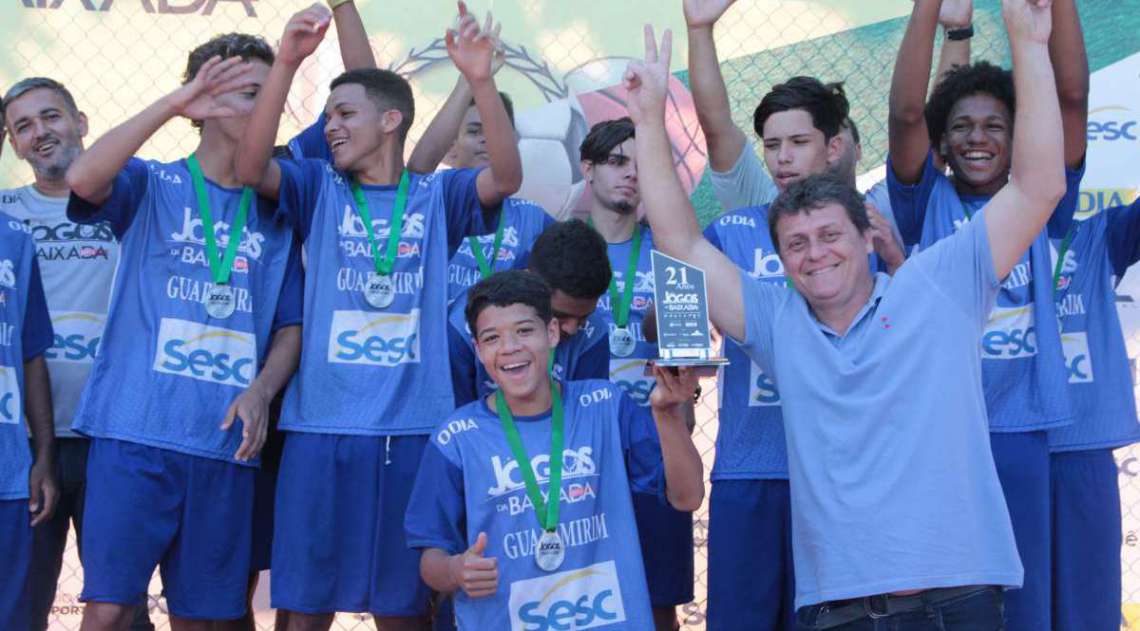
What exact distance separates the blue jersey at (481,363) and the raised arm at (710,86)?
0.76 metres

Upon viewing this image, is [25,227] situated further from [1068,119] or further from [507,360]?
[1068,119]

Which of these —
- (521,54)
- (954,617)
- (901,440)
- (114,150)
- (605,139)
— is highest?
(521,54)

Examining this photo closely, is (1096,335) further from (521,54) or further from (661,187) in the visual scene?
(521,54)

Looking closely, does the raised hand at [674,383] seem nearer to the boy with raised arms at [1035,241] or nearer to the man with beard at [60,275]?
the boy with raised arms at [1035,241]

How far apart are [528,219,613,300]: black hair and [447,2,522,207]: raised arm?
210mm

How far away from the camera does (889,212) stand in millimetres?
4188

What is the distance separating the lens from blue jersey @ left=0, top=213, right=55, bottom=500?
12.8 feet

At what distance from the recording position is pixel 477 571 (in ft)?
10.6

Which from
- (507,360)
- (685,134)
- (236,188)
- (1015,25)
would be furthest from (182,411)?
(685,134)

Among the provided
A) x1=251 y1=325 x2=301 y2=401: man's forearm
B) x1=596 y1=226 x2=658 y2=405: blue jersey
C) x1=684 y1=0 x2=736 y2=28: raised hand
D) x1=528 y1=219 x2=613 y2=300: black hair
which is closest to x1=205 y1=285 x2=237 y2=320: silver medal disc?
x1=251 y1=325 x2=301 y2=401: man's forearm

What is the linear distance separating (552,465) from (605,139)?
1870 millimetres

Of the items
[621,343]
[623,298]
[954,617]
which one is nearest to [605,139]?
[623,298]

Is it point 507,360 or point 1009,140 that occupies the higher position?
point 1009,140

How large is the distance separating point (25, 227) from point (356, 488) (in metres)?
1.30
